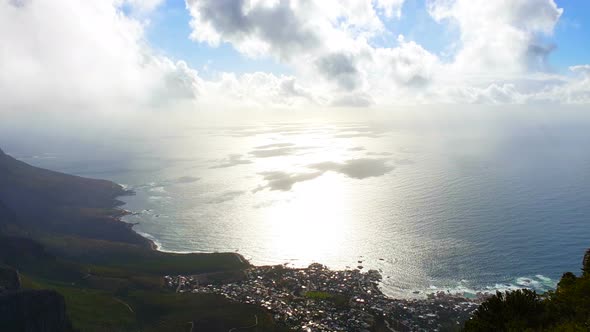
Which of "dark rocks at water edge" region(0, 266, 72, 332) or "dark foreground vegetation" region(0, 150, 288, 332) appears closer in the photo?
"dark rocks at water edge" region(0, 266, 72, 332)

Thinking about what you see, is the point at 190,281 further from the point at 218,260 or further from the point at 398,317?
the point at 398,317

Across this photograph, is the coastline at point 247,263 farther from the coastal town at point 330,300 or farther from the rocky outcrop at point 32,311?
the rocky outcrop at point 32,311

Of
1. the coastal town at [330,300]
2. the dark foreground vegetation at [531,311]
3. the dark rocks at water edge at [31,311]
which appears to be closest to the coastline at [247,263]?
the coastal town at [330,300]

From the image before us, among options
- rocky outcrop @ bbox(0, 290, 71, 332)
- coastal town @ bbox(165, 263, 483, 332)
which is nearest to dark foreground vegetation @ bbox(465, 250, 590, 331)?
coastal town @ bbox(165, 263, 483, 332)

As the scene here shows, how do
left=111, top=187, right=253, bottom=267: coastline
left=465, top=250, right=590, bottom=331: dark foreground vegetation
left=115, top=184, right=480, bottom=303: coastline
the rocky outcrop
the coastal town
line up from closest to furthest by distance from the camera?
left=465, top=250, right=590, bottom=331: dark foreground vegetation
the rocky outcrop
the coastal town
left=115, top=184, right=480, bottom=303: coastline
left=111, top=187, right=253, bottom=267: coastline

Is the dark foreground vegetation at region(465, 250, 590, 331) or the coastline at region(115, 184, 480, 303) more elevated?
the dark foreground vegetation at region(465, 250, 590, 331)

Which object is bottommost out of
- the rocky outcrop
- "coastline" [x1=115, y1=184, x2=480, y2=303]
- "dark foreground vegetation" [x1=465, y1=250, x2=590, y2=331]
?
the rocky outcrop

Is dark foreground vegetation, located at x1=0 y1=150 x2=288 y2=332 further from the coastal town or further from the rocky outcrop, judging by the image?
the coastal town
